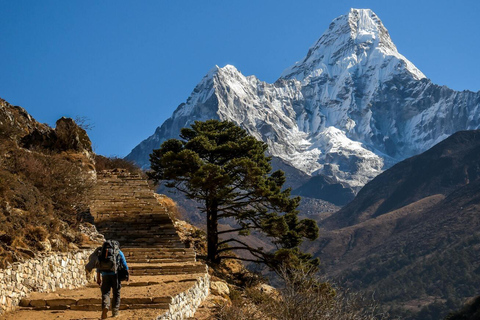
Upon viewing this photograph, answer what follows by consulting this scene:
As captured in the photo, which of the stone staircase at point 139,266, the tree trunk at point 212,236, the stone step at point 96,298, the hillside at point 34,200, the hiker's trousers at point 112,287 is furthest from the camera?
the tree trunk at point 212,236

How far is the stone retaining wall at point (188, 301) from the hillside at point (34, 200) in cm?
288

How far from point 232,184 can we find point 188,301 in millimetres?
10770

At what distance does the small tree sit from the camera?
21.9 m

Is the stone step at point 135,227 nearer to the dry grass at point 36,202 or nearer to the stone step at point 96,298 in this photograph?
the dry grass at point 36,202

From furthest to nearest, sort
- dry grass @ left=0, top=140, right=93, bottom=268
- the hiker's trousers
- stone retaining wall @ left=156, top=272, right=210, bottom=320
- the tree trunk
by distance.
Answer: the tree trunk → stone retaining wall @ left=156, top=272, right=210, bottom=320 → dry grass @ left=0, top=140, right=93, bottom=268 → the hiker's trousers

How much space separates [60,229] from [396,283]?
12944 centimetres

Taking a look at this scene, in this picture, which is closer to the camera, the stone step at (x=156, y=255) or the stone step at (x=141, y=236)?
the stone step at (x=156, y=255)

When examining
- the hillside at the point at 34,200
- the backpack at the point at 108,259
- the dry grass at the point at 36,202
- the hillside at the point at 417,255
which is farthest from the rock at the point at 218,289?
the hillside at the point at 417,255

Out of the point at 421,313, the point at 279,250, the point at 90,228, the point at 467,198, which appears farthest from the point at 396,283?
the point at 90,228

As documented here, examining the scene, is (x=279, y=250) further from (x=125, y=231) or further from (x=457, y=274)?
(x=457, y=274)

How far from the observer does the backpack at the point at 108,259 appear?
32.3 feet

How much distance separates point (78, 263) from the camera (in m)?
12.6

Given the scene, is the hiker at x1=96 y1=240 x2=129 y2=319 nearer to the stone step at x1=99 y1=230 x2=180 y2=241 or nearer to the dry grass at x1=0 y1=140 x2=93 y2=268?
the dry grass at x1=0 y1=140 x2=93 y2=268

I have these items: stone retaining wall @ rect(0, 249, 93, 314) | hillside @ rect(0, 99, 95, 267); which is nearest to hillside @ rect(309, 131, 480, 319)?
hillside @ rect(0, 99, 95, 267)
